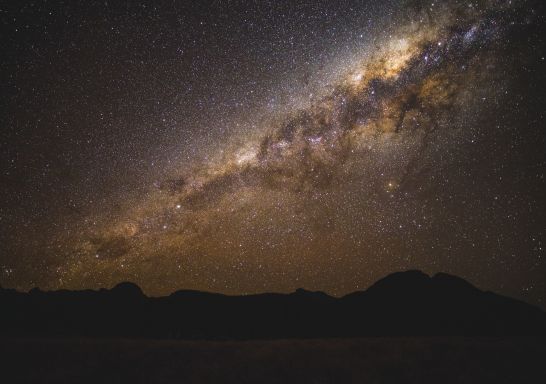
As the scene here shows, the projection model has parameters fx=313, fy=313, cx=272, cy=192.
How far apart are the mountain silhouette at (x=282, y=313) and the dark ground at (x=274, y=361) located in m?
11.6

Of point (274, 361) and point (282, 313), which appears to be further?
point (282, 313)

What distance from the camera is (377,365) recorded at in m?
5.06

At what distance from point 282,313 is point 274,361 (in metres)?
17.0

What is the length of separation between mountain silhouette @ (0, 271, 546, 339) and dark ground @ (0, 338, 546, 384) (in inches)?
458

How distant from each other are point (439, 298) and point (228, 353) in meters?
20.1

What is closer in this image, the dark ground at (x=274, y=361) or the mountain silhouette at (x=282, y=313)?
the dark ground at (x=274, y=361)

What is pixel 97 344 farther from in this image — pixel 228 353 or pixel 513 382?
pixel 513 382

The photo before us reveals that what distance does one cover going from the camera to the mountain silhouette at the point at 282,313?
694 inches

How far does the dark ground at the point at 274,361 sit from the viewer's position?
15.8 ft

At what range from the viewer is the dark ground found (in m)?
4.82

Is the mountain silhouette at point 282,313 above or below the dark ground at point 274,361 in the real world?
below

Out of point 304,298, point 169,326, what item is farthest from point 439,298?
point 169,326

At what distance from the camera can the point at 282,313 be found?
2122 centimetres

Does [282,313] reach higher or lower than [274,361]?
lower
